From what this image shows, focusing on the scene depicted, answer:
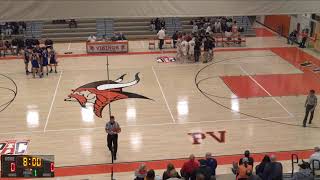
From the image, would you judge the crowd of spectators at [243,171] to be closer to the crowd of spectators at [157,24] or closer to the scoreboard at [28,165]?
the scoreboard at [28,165]

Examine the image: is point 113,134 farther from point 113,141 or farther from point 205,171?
point 205,171

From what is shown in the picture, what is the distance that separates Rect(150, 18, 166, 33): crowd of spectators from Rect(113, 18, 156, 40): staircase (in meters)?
0.30

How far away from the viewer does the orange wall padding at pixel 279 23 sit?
28933 millimetres

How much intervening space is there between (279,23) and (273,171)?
2206cm

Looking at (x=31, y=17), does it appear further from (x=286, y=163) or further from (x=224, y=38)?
(x=224, y=38)

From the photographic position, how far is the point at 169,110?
16.6 meters

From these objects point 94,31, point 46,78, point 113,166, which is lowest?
point 113,166

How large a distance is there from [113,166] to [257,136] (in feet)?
16.4

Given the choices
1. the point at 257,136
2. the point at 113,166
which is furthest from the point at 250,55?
the point at 113,166

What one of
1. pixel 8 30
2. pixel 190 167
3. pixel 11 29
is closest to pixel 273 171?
pixel 190 167

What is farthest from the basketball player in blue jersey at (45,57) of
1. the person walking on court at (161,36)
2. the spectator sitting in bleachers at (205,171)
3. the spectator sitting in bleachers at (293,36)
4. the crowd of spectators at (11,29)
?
the spectator sitting in bleachers at (293,36)

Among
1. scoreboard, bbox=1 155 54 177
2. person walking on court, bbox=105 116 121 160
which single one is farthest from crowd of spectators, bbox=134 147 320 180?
person walking on court, bbox=105 116 121 160

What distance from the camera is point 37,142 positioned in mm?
13945

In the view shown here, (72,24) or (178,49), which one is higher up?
(72,24)
